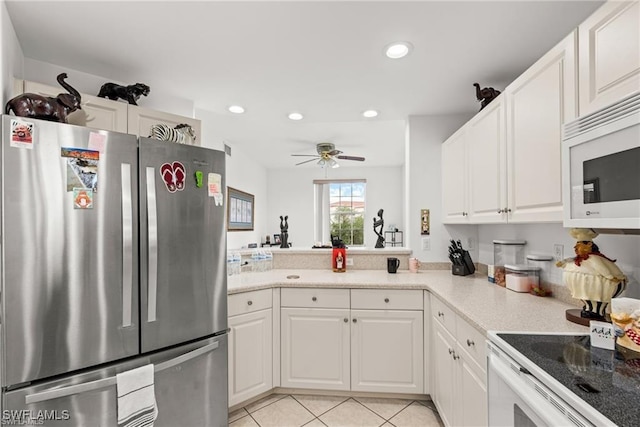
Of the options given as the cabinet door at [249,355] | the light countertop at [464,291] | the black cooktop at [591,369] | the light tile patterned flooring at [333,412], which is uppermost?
the black cooktop at [591,369]

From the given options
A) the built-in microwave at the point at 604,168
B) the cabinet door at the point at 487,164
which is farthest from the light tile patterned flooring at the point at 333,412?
the built-in microwave at the point at 604,168

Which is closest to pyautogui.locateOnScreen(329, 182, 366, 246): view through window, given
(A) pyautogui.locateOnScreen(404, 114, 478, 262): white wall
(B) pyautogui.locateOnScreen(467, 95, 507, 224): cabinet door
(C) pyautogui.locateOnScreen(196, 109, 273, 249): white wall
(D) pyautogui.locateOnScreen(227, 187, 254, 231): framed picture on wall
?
(C) pyautogui.locateOnScreen(196, 109, 273, 249): white wall

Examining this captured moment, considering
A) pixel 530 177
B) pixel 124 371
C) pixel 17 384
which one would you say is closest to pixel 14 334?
pixel 17 384

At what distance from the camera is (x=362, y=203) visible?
21.4 feet

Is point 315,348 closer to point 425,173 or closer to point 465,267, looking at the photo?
point 465,267

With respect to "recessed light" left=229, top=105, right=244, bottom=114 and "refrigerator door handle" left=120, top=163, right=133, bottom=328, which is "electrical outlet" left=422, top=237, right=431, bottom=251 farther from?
"refrigerator door handle" left=120, top=163, right=133, bottom=328

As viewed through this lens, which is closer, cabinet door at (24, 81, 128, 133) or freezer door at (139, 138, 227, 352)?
freezer door at (139, 138, 227, 352)

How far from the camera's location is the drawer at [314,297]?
2186 mm

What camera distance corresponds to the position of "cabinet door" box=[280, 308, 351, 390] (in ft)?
7.14

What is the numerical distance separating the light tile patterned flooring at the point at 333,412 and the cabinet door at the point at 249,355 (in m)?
0.12

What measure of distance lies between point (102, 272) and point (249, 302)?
0.97 m

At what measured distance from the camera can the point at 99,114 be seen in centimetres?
182

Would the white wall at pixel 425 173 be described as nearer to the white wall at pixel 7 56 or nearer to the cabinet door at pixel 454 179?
the cabinet door at pixel 454 179

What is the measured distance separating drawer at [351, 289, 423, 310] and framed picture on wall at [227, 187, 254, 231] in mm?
2334
